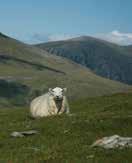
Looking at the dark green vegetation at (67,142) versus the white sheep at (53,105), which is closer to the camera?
the dark green vegetation at (67,142)

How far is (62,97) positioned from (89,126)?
9493 millimetres

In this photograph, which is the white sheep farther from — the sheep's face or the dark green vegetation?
the dark green vegetation

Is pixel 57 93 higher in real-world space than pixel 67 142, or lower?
higher

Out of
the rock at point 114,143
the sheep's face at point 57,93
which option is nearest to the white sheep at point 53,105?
the sheep's face at point 57,93

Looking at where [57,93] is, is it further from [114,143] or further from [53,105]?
[114,143]

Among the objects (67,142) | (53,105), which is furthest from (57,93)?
(67,142)

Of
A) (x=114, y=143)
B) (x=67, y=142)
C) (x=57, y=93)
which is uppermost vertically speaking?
(x=57, y=93)

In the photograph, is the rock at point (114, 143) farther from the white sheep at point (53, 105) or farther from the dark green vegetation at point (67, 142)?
the white sheep at point (53, 105)

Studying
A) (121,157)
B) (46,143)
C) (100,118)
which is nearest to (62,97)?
(100,118)

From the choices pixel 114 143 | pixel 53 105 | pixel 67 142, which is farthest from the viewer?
pixel 53 105

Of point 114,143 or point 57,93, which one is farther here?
point 57,93

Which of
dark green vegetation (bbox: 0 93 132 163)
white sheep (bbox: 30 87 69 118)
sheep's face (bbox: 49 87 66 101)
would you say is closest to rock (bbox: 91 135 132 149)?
dark green vegetation (bbox: 0 93 132 163)

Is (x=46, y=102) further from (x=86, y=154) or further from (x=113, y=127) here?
(x=86, y=154)

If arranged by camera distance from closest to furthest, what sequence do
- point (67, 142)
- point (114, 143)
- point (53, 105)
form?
point (114, 143) → point (67, 142) → point (53, 105)
